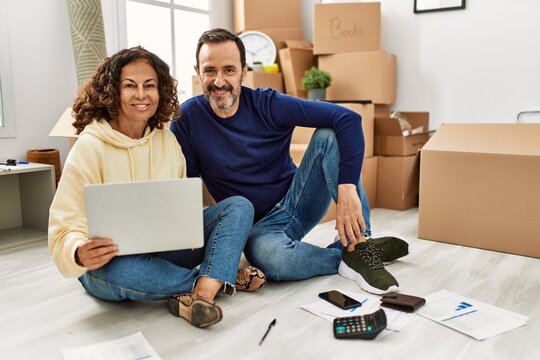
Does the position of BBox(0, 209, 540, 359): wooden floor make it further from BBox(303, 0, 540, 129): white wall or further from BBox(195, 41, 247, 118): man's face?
BBox(303, 0, 540, 129): white wall

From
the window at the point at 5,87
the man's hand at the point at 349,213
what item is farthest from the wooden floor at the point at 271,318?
the window at the point at 5,87

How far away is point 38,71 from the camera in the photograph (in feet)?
8.52

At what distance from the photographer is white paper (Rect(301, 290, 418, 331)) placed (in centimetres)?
133

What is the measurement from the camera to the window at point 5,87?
2426mm

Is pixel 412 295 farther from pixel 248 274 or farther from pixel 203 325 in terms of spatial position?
pixel 203 325

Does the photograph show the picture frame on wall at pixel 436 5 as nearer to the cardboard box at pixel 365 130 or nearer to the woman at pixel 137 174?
the cardboard box at pixel 365 130

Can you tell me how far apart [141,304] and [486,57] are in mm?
2594

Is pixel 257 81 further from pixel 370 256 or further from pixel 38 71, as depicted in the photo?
pixel 370 256

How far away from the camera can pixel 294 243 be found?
1675 mm

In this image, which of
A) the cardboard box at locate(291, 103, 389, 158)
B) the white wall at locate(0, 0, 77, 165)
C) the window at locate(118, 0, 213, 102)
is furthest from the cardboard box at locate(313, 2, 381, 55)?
the white wall at locate(0, 0, 77, 165)

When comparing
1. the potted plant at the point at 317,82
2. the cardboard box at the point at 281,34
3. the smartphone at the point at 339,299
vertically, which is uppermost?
the cardboard box at the point at 281,34

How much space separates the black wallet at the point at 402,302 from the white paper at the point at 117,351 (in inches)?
26.5

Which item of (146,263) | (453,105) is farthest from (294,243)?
(453,105)

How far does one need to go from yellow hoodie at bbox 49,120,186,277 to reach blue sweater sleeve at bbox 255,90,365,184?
366 millimetres
